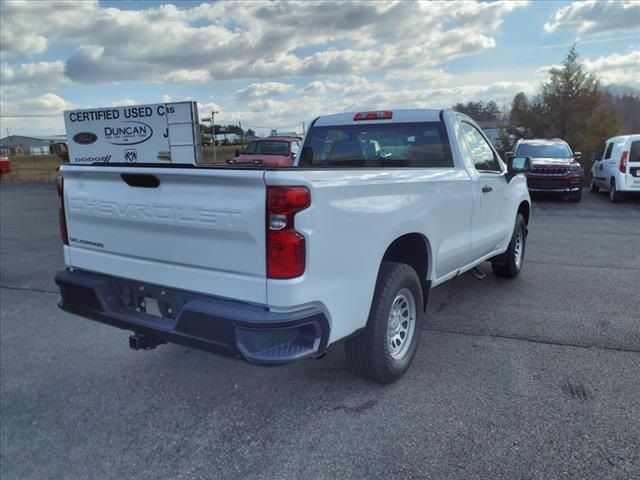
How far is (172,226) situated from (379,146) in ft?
8.10

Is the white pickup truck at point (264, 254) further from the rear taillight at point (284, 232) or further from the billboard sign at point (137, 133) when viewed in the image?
the billboard sign at point (137, 133)

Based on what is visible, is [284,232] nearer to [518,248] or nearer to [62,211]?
[62,211]

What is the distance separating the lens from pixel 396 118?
15.1ft

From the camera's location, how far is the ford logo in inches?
612

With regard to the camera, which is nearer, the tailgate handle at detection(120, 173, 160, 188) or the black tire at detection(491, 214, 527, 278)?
the tailgate handle at detection(120, 173, 160, 188)

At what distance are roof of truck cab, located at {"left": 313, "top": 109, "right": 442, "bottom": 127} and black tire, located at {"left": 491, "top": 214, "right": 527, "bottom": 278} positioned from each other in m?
1.99

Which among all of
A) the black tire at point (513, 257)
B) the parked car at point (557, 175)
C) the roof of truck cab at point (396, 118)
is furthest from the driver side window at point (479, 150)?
the parked car at point (557, 175)

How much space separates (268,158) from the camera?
1778cm

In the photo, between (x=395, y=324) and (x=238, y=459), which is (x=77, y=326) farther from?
(x=395, y=324)

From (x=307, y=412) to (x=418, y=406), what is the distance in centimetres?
72

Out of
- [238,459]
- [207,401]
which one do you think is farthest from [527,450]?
[207,401]

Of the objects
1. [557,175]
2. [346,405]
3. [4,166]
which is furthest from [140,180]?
[4,166]

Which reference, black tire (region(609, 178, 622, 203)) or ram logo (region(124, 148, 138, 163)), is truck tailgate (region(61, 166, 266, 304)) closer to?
ram logo (region(124, 148, 138, 163))

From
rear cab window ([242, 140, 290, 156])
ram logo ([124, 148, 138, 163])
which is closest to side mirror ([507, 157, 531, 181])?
ram logo ([124, 148, 138, 163])
